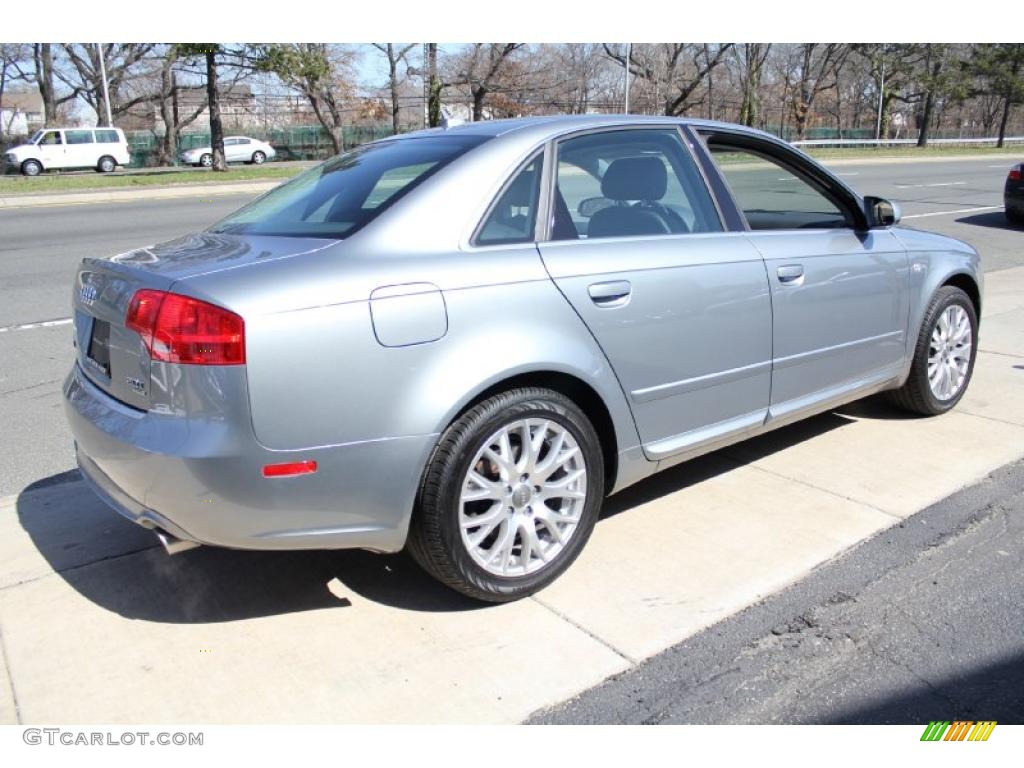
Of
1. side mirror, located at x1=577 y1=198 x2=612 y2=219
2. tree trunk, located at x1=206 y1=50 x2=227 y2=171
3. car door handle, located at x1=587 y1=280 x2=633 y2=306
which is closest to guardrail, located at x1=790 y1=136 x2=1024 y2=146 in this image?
tree trunk, located at x1=206 y1=50 x2=227 y2=171

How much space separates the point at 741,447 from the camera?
472cm

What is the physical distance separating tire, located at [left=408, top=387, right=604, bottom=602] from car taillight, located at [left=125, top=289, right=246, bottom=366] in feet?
2.33

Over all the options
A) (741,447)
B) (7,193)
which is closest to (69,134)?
(7,193)

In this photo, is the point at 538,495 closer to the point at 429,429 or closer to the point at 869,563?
the point at 429,429

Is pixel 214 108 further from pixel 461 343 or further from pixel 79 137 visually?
pixel 461 343

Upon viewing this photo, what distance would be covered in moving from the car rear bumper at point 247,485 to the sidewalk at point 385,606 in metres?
0.40

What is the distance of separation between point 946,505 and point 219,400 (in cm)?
309

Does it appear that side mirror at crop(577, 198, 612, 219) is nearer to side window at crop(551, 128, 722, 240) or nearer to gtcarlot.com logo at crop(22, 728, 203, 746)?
side window at crop(551, 128, 722, 240)

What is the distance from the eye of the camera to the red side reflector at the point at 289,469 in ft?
8.74

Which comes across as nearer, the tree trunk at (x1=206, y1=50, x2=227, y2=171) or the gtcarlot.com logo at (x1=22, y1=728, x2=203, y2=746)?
the gtcarlot.com logo at (x1=22, y1=728, x2=203, y2=746)

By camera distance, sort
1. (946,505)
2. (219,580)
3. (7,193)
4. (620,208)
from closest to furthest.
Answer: (219,580), (620,208), (946,505), (7,193)

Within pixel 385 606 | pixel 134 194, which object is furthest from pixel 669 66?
pixel 385 606

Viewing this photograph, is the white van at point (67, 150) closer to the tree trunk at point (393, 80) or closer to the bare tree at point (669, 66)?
the tree trunk at point (393, 80)

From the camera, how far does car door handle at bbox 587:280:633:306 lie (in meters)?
3.26
